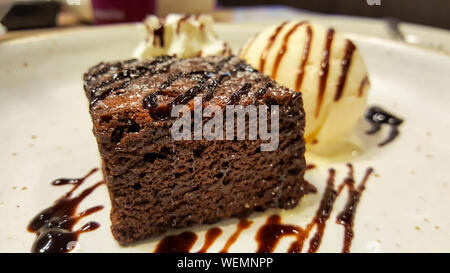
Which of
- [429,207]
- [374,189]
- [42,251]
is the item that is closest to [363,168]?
[374,189]

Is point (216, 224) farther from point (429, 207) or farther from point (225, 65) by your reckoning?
point (429, 207)

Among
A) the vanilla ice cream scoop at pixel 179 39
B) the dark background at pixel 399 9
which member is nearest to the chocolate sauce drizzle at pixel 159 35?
the vanilla ice cream scoop at pixel 179 39

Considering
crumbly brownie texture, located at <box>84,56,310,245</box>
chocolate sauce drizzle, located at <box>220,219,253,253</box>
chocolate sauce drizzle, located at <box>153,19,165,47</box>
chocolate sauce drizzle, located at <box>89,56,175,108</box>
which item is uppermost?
chocolate sauce drizzle, located at <box>153,19,165,47</box>

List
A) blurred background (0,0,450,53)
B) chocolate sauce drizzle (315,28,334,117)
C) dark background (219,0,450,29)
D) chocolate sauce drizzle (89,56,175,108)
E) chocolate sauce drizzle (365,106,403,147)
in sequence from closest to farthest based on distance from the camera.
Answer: chocolate sauce drizzle (89,56,175,108), chocolate sauce drizzle (315,28,334,117), chocolate sauce drizzle (365,106,403,147), blurred background (0,0,450,53), dark background (219,0,450,29)

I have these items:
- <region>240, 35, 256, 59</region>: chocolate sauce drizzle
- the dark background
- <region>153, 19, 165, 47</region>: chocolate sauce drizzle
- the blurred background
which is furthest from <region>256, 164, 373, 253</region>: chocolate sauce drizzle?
the dark background

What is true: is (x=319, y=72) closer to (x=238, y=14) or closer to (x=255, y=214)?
(x=255, y=214)

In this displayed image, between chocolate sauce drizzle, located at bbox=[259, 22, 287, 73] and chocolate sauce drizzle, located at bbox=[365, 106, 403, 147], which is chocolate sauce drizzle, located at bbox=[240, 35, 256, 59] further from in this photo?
chocolate sauce drizzle, located at bbox=[365, 106, 403, 147]
